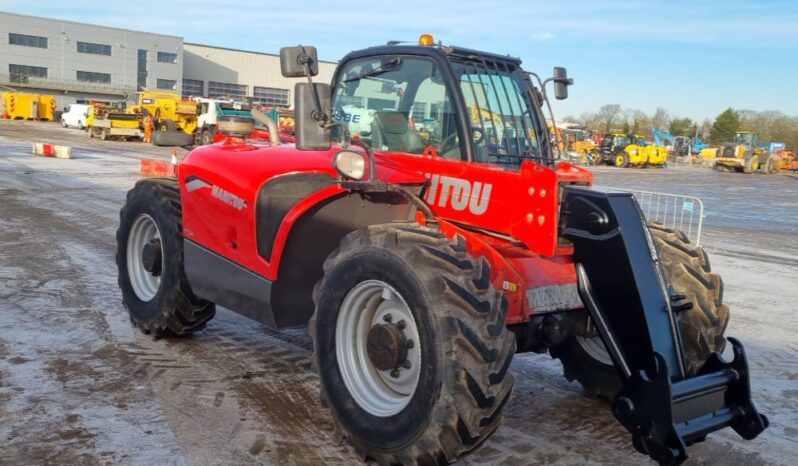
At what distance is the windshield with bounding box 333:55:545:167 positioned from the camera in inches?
170

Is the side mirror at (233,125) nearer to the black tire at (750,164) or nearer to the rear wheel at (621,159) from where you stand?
the rear wheel at (621,159)

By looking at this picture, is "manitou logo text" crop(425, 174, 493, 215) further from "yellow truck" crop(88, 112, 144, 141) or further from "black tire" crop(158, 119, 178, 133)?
"yellow truck" crop(88, 112, 144, 141)

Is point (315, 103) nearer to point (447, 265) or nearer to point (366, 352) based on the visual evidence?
point (447, 265)

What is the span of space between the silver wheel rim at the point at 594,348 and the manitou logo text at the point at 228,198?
230cm

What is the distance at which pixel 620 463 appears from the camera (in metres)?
4.02

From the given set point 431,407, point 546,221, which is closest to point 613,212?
point 546,221

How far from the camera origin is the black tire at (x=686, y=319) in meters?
4.19

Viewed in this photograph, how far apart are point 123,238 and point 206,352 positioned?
1323mm

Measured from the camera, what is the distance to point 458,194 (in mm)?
4098

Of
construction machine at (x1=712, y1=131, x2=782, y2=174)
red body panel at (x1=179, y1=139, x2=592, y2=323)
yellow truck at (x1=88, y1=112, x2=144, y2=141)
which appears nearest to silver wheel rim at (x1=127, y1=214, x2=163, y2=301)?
red body panel at (x1=179, y1=139, x2=592, y2=323)

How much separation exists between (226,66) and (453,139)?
83897 millimetres

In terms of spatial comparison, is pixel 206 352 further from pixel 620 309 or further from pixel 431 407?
pixel 620 309

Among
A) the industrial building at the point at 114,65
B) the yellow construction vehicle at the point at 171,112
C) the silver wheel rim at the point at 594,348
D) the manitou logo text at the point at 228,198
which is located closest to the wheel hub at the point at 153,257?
the manitou logo text at the point at 228,198

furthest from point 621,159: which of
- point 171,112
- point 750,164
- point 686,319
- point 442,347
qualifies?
point 442,347
